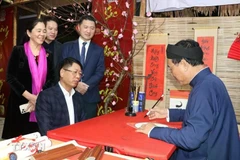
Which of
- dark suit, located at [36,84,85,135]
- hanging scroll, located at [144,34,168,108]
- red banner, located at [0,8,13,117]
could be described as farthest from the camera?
red banner, located at [0,8,13,117]

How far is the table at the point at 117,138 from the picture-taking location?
56.1 inches

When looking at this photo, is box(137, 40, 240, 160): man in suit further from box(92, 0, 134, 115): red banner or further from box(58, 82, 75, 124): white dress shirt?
box(92, 0, 134, 115): red banner

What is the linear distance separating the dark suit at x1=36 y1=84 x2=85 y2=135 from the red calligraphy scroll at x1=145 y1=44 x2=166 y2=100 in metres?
1.60

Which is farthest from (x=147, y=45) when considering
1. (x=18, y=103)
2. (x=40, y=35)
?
(x=18, y=103)

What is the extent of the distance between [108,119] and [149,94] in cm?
141

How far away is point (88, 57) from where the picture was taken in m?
3.19

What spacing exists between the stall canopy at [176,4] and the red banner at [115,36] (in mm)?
388

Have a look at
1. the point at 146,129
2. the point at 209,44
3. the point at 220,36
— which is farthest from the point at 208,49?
the point at 146,129

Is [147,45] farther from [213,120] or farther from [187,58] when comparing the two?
[213,120]

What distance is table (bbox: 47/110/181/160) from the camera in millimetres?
1425

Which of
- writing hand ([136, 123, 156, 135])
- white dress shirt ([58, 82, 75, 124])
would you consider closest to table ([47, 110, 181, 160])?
writing hand ([136, 123, 156, 135])

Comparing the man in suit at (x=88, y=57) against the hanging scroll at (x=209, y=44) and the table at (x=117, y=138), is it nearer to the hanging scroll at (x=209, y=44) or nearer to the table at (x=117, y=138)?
the table at (x=117, y=138)

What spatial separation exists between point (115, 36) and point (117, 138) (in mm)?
2612

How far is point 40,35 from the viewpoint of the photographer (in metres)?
2.83
